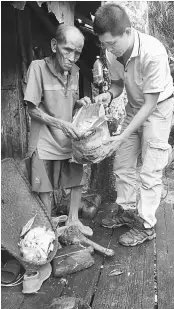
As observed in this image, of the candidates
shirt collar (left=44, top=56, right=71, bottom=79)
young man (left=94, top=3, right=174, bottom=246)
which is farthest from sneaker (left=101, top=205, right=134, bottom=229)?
shirt collar (left=44, top=56, right=71, bottom=79)

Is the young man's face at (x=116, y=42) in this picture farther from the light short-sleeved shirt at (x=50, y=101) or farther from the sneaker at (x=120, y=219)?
the sneaker at (x=120, y=219)

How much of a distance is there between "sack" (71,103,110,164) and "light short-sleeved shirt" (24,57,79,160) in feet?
0.69

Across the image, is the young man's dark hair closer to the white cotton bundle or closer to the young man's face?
the young man's face

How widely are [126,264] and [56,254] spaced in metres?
0.66

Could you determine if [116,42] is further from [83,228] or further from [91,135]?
[83,228]

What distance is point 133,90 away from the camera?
143 inches

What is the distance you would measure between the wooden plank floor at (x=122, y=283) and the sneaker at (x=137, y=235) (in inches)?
2.1

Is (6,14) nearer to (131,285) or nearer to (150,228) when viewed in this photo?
(150,228)

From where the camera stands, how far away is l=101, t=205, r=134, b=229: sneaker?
410 cm

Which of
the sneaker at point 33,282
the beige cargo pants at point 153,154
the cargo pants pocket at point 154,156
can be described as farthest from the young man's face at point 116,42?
the sneaker at point 33,282

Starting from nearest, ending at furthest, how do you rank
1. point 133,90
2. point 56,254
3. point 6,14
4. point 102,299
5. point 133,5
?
point 102,299
point 56,254
point 133,90
point 6,14
point 133,5

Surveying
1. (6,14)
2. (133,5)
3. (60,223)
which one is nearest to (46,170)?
(60,223)

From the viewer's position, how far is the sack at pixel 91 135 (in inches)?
128

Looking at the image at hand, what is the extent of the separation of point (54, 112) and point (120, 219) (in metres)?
1.53
